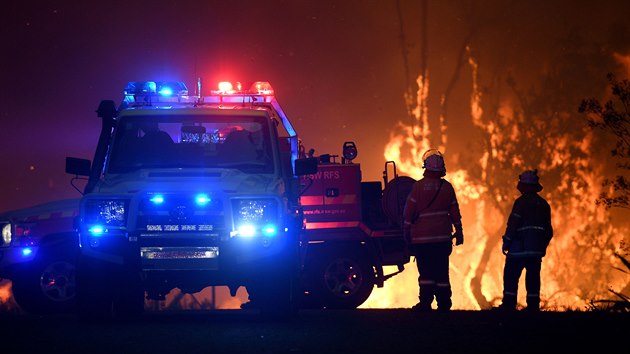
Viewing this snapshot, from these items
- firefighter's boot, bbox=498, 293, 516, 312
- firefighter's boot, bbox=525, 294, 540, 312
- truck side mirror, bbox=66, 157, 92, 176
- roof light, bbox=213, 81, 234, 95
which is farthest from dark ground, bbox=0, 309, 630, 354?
roof light, bbox=213, 81, 234, 95

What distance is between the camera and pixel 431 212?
1570cm

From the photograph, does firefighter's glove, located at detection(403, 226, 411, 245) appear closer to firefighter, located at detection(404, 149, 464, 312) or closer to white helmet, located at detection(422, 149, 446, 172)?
firefighter, located at detection(404, 149, 464, 312)

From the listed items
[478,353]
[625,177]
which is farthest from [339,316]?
[625,177]

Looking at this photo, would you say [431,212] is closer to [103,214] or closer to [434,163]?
[434,163]

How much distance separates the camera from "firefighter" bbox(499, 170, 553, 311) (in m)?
16.6

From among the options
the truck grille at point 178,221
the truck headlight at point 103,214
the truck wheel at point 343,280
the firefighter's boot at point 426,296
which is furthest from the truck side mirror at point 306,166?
the truck wheel at point 343,280

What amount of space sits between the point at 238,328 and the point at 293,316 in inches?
49.5

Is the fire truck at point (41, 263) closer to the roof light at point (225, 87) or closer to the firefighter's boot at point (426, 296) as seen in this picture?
the roof light at point (225, 87)

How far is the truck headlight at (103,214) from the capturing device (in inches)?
533

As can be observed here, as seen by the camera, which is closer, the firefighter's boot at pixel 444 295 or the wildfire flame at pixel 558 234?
the firefighter's boot at pixel 444 295

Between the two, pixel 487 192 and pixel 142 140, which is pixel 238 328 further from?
pixel 487 192

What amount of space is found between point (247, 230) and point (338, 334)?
186cm

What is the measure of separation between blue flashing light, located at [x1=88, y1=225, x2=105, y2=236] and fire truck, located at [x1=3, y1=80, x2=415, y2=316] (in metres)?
0.01

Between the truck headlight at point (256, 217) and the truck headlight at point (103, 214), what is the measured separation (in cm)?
122
